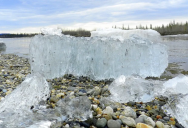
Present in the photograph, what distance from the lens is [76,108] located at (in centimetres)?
259

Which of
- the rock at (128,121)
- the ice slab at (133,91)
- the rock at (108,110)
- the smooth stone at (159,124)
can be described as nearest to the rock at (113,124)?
the rock at (128,121)

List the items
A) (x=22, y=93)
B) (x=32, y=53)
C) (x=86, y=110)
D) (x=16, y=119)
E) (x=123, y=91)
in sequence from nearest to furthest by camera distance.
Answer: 1. (x=16, y=119)
2. (x=86, y=110)
3. (x=22, y=93)
4. (x=123, y=91)
5. (x=32, y=53)

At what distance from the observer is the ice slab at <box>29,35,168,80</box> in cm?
489

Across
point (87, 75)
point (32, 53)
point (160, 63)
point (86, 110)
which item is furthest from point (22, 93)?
point (160, 63)

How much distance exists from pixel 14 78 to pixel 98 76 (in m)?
2.33

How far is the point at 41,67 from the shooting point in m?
4.89

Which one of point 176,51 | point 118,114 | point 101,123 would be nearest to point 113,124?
point 101,123

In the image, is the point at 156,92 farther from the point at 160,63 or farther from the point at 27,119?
the point at 27,119

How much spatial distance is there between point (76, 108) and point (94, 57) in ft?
8.58

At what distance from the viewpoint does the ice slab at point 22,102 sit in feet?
7.38

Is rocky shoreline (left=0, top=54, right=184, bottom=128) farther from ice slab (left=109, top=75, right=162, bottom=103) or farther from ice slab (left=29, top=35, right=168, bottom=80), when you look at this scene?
ice slab (left=29, top=35, right=168, bottom=80)

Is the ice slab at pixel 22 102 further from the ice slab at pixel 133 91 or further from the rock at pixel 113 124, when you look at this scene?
the ice slab at pixel 133 91

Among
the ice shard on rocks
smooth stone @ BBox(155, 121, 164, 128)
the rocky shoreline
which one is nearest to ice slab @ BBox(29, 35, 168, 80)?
the ice shard on rocks

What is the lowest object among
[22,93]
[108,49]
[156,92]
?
[156,92]
